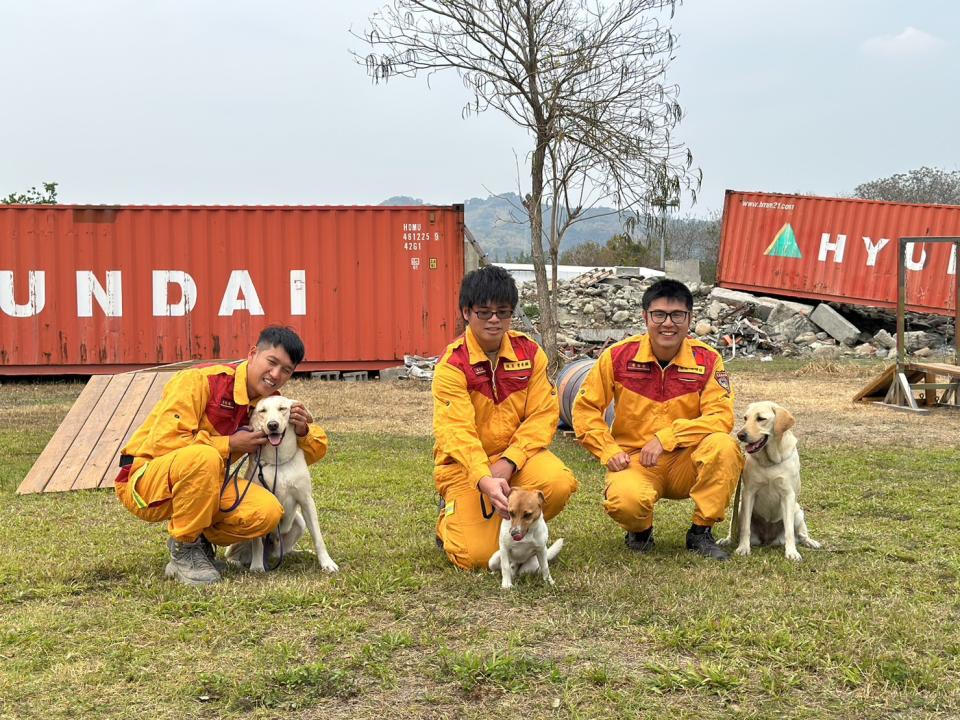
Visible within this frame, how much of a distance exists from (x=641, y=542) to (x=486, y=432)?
1.00 meters

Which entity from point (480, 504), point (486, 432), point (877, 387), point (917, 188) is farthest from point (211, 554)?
point (917, 188)

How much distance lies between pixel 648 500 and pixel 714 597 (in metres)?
0.69

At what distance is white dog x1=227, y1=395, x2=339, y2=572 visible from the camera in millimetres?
3850

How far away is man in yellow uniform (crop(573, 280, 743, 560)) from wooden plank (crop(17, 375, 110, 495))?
13.1ft

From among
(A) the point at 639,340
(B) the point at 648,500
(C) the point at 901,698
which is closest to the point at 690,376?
(A) the point at 639,340

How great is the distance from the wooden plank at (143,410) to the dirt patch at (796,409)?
2.13 meters

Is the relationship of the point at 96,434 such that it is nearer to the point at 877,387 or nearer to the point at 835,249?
the point at 877,387

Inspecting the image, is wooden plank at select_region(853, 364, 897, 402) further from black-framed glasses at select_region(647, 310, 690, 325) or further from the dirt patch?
black-framed glasses at select_region(647, 310, 690, 325)

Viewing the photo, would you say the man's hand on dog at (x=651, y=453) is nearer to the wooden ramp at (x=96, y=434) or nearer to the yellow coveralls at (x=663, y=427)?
the yellow coveralls at (x=663, y=427)

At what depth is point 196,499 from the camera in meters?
3.77

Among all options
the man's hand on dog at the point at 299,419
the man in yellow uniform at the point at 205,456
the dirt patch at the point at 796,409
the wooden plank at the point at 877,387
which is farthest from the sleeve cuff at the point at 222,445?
the wooden plank at the point at 877,387

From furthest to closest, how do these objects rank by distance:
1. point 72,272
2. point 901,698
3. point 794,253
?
point 794,253 < point 72,272 < point 901,698

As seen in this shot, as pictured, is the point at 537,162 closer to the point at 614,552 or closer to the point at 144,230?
the point at 144,230

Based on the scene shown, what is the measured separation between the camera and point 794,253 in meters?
19.8
